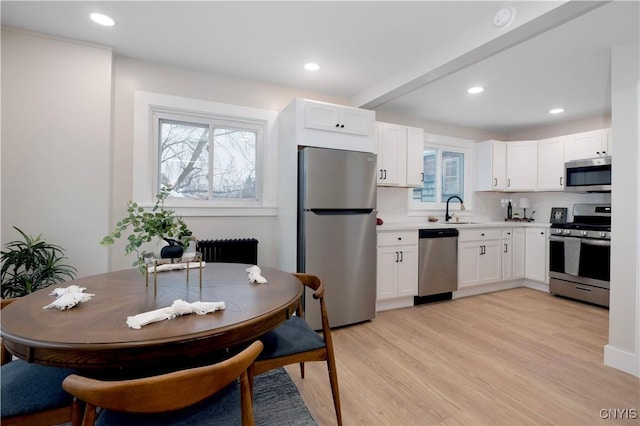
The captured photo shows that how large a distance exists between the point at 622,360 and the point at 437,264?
1715mm

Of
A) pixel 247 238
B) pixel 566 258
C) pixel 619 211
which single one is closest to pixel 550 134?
pixel 566 258

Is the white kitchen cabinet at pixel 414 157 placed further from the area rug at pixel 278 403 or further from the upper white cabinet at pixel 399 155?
the area rug at pixel 278 403

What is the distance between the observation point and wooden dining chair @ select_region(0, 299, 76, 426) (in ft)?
2.98

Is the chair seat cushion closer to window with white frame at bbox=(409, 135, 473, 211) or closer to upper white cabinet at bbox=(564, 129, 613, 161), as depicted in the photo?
window with white frame at bbox=(409, 135, 473, 211)

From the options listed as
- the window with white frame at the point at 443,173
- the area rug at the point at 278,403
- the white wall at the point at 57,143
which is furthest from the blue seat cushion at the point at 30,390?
the window with white frame at the point at 443,173

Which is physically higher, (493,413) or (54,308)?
(54,308)

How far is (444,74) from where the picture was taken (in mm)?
2635

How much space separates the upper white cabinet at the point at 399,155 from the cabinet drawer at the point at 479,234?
0.86 meters

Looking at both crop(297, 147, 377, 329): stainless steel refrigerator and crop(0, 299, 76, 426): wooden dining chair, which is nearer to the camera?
crop(0, 299, 76, 426): wooden dining chair

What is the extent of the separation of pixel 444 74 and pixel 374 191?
123 centimetres

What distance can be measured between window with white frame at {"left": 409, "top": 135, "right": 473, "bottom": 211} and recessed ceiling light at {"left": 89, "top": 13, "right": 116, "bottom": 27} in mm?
3703

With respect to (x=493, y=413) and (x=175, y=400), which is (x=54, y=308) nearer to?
(x=175, y=400)

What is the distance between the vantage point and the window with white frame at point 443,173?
4.45 m

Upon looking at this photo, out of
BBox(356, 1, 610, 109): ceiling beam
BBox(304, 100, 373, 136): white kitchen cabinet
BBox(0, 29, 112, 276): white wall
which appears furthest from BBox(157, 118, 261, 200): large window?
BBox(356, 1, 610, 109): ceiling beam
